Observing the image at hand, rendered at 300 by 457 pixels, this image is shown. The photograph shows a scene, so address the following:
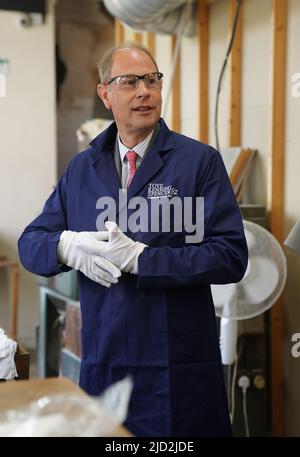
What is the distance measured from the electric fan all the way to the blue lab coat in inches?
22.4

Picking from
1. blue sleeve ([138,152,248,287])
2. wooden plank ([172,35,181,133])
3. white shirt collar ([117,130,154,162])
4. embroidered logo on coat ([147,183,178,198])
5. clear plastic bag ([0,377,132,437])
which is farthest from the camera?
wooden plank ([172,35,181,133])

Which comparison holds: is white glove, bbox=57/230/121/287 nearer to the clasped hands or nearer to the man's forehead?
the clasped hands

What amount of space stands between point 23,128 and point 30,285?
4.28 ft

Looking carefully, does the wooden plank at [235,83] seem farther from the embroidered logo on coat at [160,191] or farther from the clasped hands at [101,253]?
the clasped hands at [101,253]

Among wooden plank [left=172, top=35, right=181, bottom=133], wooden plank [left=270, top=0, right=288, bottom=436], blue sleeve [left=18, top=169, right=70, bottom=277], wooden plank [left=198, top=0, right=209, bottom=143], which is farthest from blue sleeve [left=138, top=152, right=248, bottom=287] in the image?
wooden plank [left=172, top=35, right=181, bottom=133]

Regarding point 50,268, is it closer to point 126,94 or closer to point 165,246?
point 165,246

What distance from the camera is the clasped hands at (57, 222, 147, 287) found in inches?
61.8

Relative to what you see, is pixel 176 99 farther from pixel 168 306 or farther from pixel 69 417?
pixel 69 417

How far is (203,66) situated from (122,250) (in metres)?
2.01

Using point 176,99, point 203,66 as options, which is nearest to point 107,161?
point 203,66

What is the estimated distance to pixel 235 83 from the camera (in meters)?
2.99

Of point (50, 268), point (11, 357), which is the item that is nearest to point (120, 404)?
point (11, 357)

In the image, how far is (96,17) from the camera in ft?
16.5
